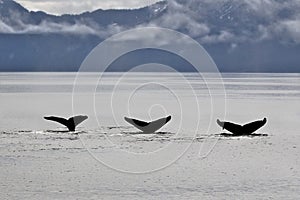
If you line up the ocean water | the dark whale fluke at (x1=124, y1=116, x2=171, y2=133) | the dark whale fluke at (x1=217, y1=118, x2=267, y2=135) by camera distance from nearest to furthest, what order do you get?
the ocean water
the dark whale fluke at (x1=217, y1=118, x2=267, y2=135)
the dark whale fluke at (x1=124, y1=116, x2=171, y2=133)

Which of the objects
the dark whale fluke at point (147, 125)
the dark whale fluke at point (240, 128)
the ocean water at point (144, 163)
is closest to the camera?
the ocean water at point (144, 163)

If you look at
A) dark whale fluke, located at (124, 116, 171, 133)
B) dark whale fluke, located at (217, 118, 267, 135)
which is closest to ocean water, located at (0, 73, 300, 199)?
dark whale fluke, located at (124, 116, 171, 133)

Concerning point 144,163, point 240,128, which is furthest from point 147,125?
point 144,163

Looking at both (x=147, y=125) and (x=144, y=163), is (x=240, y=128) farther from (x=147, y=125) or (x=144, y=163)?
(x=144, y=163)

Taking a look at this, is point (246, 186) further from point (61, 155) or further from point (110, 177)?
point (61, 155)

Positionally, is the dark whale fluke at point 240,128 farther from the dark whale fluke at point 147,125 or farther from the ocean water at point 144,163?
the dark whale fluke at point 147,125

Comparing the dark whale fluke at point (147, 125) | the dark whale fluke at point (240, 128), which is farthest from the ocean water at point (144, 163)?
the dark whale fluke at point (240, 128)

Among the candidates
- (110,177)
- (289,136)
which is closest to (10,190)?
(110,177)

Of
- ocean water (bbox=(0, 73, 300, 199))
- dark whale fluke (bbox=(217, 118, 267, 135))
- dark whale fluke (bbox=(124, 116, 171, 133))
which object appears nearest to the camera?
ocean water (bbox=(0, 73, 300, 199))

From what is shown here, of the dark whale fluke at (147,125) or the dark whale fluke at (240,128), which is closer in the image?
the dark whale fluke at (240,128)

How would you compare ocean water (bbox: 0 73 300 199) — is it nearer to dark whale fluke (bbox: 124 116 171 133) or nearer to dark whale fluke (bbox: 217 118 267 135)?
dark whale fluke (bbox: 124 116 171 133)

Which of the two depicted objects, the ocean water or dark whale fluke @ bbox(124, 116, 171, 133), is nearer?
the ocean water

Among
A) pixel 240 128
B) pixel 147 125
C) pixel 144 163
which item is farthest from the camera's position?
pixel 147 125

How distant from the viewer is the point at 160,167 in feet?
86.9
